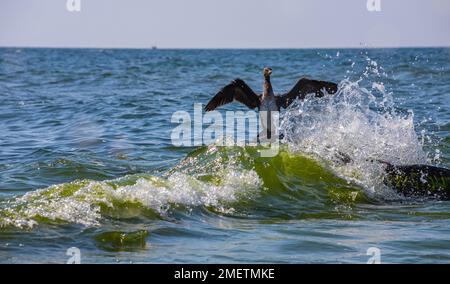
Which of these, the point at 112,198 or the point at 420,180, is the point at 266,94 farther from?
the point at 112,198

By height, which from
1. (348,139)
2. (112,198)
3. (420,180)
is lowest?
(420,180)

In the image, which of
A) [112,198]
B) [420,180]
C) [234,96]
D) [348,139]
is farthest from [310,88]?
[112,198]

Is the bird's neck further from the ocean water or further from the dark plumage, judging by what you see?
the ocean water

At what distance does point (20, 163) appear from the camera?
11.4m

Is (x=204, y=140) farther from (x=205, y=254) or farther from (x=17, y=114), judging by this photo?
(x=205, y=254)

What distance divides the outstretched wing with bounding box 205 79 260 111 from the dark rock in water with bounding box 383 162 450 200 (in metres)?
2.35

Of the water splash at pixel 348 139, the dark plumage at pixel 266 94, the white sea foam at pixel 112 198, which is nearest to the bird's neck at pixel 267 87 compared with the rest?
the dark plumage at pixel 266 94

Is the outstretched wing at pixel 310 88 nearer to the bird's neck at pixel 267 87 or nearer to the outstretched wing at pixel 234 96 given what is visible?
the bird's neck at pixel 267 87

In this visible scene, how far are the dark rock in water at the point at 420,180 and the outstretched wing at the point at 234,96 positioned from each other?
2.35 meters

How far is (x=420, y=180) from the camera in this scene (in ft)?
31.4

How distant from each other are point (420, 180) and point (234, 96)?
2.93m

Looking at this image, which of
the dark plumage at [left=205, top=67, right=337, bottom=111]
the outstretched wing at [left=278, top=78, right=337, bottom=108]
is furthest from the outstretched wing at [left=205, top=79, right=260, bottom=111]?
the outstretched wing at [left=278, top=78, right=337, bottom=108]

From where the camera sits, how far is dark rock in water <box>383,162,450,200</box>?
941cm

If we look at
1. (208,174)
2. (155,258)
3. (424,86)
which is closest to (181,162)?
(208,174)
